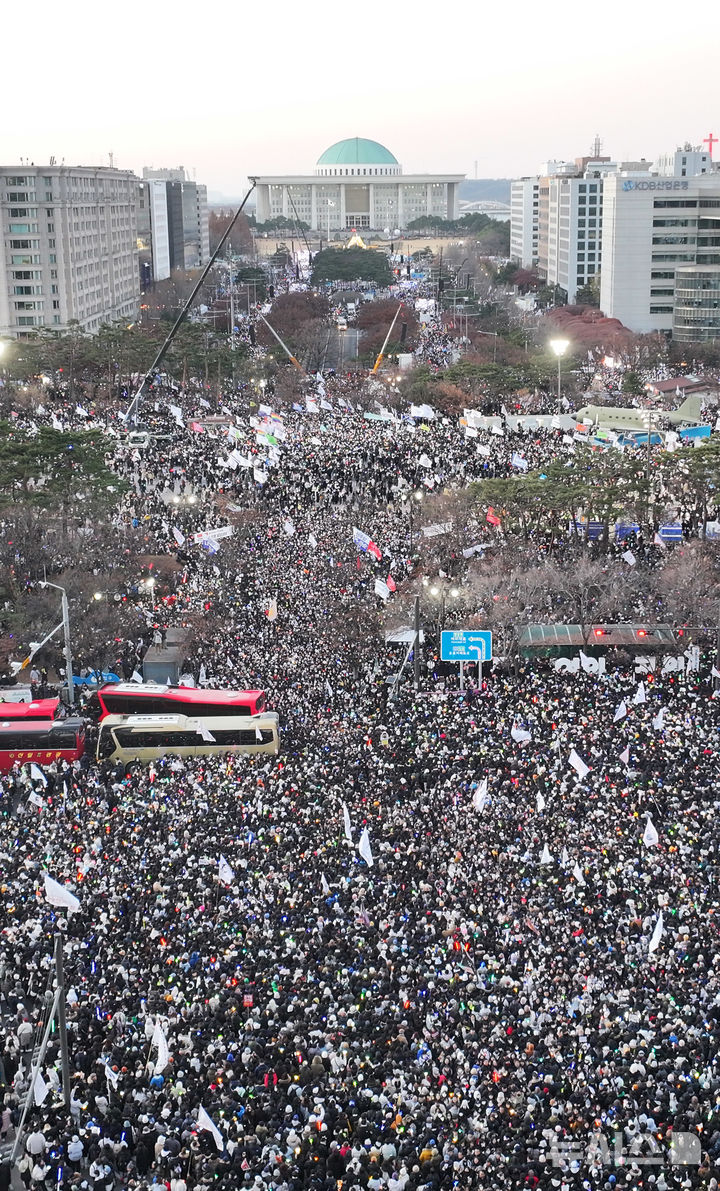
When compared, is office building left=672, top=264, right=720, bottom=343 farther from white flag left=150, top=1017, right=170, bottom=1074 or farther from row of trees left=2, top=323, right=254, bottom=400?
white flag left=150, top=1017, right=170, bottom=1074

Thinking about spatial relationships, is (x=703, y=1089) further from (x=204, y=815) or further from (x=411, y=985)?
(x=204, y=815)

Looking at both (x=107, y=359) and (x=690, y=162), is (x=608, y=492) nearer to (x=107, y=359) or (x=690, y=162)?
(x=107, y=359)

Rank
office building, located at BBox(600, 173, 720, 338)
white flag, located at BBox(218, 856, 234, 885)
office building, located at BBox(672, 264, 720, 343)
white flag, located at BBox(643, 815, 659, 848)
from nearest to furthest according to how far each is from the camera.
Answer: white flag, located at BBox(218, 856, 234, 885) → white flag, located at BBox(643, 815, 659, 848) → office building, located at BBox(672, 264, 720, 343) → office building, located at BBox(600, 173, 720, 338)

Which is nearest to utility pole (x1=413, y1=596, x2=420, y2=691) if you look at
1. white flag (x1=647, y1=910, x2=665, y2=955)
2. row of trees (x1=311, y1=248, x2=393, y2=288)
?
white flag (x1=647, y1=910, x2=665, y2=955)

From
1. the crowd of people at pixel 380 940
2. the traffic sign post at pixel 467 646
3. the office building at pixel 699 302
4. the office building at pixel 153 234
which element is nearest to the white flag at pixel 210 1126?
the crowd of people at pixel 380 940

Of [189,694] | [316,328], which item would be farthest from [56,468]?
[316,328]
